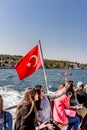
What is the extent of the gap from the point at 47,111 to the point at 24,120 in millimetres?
1168

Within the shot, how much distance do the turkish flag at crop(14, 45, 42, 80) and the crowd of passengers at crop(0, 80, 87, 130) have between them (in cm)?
126

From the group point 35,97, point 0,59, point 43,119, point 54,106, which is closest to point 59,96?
point 54,106

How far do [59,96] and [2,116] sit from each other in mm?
2341

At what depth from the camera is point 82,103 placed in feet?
23.2

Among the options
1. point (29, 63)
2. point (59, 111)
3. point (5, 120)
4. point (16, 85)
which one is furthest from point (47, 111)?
point (16, 85)

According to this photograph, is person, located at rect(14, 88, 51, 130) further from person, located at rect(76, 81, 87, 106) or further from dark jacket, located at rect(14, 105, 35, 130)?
person, located at rect(76, 81, 87, 106)

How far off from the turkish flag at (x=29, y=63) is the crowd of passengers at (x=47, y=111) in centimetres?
126

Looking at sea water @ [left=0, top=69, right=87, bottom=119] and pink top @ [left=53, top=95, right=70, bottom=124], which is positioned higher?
sea water @ [left=0, top=69, right=87, bottom=119]

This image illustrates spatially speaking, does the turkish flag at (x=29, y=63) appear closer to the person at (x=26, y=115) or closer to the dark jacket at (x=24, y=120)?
the person at (x=26, y=115)

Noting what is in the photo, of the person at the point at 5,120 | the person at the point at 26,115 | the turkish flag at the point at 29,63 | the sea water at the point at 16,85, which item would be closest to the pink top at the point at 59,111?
the person at the point at 26,115

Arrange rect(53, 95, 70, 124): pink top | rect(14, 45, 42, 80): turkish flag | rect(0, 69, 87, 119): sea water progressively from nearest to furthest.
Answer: rect(53, 95, 70, 124): pink top → rect(14, 45, 42, 80): turkish flag → rect(0, 69, 87, 119): sea water

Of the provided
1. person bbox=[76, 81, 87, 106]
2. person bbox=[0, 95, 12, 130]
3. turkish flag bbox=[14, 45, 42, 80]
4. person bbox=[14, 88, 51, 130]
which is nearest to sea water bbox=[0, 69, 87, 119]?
turkish flag bbox=[14, 45, 42, 80]

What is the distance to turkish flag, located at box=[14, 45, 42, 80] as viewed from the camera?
23.1 feet

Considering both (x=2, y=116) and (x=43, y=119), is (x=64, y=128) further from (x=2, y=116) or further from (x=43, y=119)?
(x=2, y=116)
